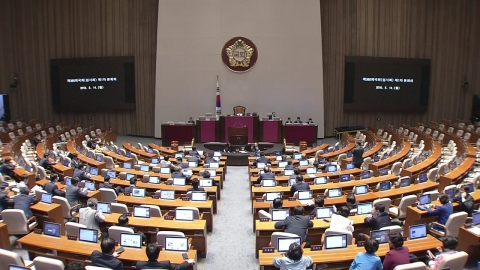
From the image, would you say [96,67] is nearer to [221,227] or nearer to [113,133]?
[113,133]

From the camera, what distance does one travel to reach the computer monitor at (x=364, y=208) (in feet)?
24.6

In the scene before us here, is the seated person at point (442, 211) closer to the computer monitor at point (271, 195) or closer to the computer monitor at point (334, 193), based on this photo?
the computer monitor at point (334, 193)

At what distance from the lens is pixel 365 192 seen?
905 centimetres

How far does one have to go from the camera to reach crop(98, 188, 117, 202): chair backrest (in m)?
8.77

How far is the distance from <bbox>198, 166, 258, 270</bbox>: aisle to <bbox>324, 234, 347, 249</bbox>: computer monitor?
5.14 feet

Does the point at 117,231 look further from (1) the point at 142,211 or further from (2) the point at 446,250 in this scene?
(2) the point at 446,250

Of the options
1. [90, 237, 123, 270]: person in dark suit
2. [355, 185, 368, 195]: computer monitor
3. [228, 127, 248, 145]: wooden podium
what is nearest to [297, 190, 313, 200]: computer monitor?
[355, 185, 368, 195]: computer monitor

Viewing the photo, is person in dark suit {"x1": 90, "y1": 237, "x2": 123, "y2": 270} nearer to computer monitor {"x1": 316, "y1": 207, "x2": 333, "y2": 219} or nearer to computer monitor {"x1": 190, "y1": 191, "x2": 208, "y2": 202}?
computer monitor {"x1": 190, "y1": 191, "x2": 208, "y2": 202}

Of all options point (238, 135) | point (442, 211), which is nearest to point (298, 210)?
point (442, 211)

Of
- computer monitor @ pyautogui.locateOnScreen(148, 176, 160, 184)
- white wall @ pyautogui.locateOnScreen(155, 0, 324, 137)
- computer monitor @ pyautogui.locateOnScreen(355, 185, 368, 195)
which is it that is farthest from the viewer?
white wall @ pyautogui.locateOnScreen(155, 0, 324, 137)

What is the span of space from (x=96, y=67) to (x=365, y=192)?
1743 cm

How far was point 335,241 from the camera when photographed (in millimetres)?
5840

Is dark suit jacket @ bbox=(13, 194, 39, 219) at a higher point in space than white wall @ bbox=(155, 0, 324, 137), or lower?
lower

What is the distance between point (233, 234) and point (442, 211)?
395cm
